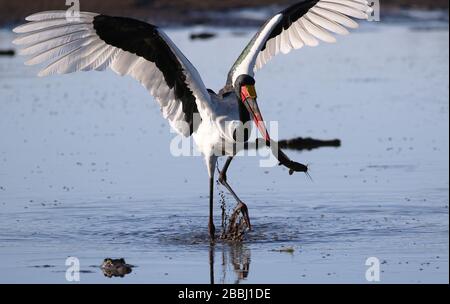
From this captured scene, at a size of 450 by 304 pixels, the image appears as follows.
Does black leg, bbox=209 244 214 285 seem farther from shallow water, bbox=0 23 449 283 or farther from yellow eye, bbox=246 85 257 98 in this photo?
yellow eye, bbox=246 85 257 98

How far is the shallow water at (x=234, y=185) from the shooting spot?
8641 mm

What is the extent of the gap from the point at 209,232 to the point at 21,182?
2.90 metres

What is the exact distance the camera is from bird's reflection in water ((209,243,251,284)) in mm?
8227

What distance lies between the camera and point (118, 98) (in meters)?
17.8

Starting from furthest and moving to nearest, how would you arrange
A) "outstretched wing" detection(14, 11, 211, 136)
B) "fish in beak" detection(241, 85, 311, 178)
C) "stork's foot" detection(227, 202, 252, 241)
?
1. "stork's foot" detection(227, 202, 252, 241)
2. "fish in beak" detection(241, 85, 311, 178)
3. "outstretched wing" detection(14, 11, 211, 136)

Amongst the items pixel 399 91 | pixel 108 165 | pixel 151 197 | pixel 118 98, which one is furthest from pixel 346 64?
pixel 151 197

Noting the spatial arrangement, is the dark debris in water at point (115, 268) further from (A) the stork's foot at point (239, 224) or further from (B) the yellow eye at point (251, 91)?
(B) the yellow eye at point (251, 91)

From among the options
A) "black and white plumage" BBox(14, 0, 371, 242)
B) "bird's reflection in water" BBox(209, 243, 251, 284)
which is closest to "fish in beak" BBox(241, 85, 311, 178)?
"black and white plumage" BBox(14, 0, 371, 242)

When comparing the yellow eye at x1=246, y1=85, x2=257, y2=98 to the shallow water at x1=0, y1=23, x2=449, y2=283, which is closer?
the shallow water at x1=0, y1=23, x2=449, y2=283

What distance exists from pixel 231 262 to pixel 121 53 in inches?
75.8

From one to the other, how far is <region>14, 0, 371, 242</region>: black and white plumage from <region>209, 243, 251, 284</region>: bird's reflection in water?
0.46 meters

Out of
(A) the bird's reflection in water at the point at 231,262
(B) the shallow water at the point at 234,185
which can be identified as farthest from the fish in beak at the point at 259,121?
(A) the bird's reflection in water at the point at 231,262

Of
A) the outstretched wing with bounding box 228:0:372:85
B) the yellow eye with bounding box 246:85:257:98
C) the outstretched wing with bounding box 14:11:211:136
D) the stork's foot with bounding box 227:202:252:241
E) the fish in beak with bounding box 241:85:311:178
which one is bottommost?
the stork's foot with bounding box 227:202:252:241
